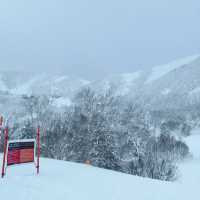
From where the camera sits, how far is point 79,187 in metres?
8.38

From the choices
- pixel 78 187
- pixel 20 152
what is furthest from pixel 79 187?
pixel 20 152

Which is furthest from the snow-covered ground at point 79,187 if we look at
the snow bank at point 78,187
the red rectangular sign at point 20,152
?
the red rectangular sign at point 20,152

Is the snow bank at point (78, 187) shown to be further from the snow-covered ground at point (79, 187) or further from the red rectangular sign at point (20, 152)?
the red rectangular sign at point (20, 152)

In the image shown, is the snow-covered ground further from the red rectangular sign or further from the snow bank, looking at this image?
the red rectangular sign

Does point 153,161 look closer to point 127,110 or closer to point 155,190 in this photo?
point 127,110

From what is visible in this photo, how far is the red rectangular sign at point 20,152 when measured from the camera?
8.88 m

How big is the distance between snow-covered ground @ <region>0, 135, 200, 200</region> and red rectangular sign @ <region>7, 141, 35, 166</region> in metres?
0.51

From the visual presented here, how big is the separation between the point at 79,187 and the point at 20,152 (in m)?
2.36

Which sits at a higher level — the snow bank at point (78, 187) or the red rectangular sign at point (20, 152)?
the red rectangular sign at point (20, 152)

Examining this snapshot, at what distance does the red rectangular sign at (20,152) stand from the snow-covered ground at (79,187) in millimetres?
509

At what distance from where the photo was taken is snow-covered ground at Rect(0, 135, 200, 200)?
736 cm

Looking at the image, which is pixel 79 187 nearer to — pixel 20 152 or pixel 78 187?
pixel 78 187

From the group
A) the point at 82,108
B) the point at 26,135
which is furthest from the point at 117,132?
the point at 26,135

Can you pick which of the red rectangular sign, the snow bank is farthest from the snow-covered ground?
the red rectangular sign
